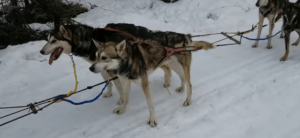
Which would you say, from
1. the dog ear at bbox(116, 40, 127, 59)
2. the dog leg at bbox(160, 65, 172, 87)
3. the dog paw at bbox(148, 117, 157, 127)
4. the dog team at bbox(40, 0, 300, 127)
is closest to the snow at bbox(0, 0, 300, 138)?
the dog paw at bbox(148, 117, 157, 127)

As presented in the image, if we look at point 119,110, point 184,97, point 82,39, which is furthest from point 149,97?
point 82,39

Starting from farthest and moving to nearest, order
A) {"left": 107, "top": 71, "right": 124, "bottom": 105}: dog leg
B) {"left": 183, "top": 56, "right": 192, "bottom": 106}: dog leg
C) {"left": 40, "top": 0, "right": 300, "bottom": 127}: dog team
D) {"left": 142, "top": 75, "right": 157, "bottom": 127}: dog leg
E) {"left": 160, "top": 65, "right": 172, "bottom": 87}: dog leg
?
{"left": 160, "top": 65, "right": 172, "bottom": 87}: dog leg → {"left": 107, "top": 71, "right": 124, "bottom": 105}: dog leg → {"left": 183, "top": 56, "right": 192, "bottom": 106}: dog leg → {"left": 142, "top": 75, "right": 157, "bottom": 127}: dog leg → {"left": 40, "top": 0, "right": 300, "bottom": 127}: dog team

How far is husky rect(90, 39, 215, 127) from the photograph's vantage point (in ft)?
8.88

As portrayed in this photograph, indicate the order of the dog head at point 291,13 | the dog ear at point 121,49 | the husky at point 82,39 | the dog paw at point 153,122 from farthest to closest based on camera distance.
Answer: the dog head at point 291,13 → the dog paw at point 153,122 → the husky at point 82,39 → the dog ear at point 121,49

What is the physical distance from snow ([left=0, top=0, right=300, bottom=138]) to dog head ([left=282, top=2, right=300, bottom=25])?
860mm

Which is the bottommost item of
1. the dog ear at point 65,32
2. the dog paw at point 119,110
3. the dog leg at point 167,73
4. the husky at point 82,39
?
the dog paw at point 119,110

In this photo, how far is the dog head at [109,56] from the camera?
2.68 m

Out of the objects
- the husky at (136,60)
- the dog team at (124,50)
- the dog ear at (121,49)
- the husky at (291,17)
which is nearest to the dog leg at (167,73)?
the dog team at (124,50)

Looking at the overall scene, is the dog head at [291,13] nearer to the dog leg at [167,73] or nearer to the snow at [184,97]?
the snow at [184,97]

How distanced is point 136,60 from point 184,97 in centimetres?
148

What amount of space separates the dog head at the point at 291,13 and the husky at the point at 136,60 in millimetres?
2454

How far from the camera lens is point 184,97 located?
3.98 metres

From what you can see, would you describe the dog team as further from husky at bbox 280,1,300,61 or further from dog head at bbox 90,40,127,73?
husky at bbox 280,1,300,61

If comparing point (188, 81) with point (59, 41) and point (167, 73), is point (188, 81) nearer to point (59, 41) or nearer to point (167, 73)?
point (167, 73)
